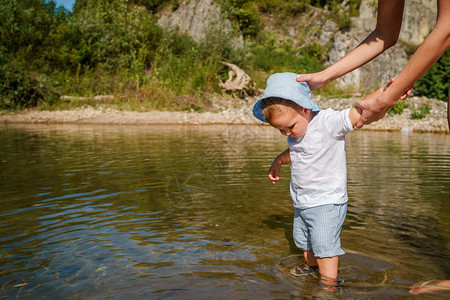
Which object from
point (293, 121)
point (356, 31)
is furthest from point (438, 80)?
point (293, 121)

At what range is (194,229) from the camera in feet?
13.4

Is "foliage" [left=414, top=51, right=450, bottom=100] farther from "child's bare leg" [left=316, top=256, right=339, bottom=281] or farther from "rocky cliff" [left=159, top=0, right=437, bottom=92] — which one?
"child's bare leg" [left=316, top=256, right=339, bottom=281]

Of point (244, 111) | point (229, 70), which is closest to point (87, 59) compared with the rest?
point (229, 70)

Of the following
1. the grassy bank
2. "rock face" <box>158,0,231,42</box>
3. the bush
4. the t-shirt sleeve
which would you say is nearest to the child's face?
the t-shirt sleeve

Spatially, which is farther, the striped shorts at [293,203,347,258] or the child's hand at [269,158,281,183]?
the child's hand at [269,158,281,183]

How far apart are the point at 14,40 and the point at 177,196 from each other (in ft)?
62.3

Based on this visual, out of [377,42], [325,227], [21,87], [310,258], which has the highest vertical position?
[21,87]

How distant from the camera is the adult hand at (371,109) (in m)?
2.21

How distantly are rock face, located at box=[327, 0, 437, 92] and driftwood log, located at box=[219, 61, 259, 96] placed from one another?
32.5 ft

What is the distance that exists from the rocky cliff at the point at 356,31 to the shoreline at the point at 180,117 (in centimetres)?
710

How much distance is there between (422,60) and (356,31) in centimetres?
3064

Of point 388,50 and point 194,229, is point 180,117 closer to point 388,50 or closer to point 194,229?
point 194,229

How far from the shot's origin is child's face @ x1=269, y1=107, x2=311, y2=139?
270 centimetres

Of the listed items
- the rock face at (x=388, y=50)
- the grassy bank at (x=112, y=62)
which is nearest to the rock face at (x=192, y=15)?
the grassy bank at (x=112, y=62)
